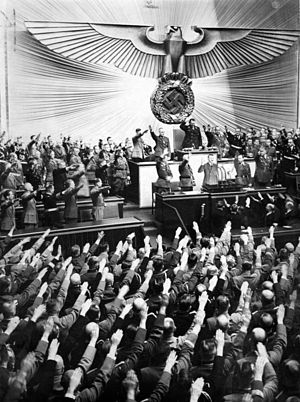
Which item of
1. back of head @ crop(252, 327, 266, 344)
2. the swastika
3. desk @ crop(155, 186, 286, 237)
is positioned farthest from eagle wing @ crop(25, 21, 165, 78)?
back of head @ crop(252, 327, 266, 344)

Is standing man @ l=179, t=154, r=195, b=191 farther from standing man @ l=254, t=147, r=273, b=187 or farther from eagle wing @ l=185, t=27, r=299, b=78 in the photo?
eagle wing @ l=185, t=27, r=299, b=78

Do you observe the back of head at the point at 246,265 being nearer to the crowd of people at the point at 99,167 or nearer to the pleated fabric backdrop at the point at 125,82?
the crowd of people at the point at 99,167

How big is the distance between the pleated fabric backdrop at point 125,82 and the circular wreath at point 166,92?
237 mm

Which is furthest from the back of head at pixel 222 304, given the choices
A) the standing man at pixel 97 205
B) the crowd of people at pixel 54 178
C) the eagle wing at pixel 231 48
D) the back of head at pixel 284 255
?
the eagle wing at pixel 231 48

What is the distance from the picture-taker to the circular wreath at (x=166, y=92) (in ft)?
54.3

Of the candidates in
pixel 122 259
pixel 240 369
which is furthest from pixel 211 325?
pixel 122 259

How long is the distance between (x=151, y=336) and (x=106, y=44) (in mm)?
12177

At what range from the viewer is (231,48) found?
17.2m

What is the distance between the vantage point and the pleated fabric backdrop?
15.2m

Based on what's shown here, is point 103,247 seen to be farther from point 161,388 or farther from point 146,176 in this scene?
point 161,388

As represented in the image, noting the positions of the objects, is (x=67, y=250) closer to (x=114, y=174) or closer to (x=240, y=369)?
(x=114, y=174)

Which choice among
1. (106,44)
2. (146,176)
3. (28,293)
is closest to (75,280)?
(28,293)

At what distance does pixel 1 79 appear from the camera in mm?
14938

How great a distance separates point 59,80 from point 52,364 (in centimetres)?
1215
